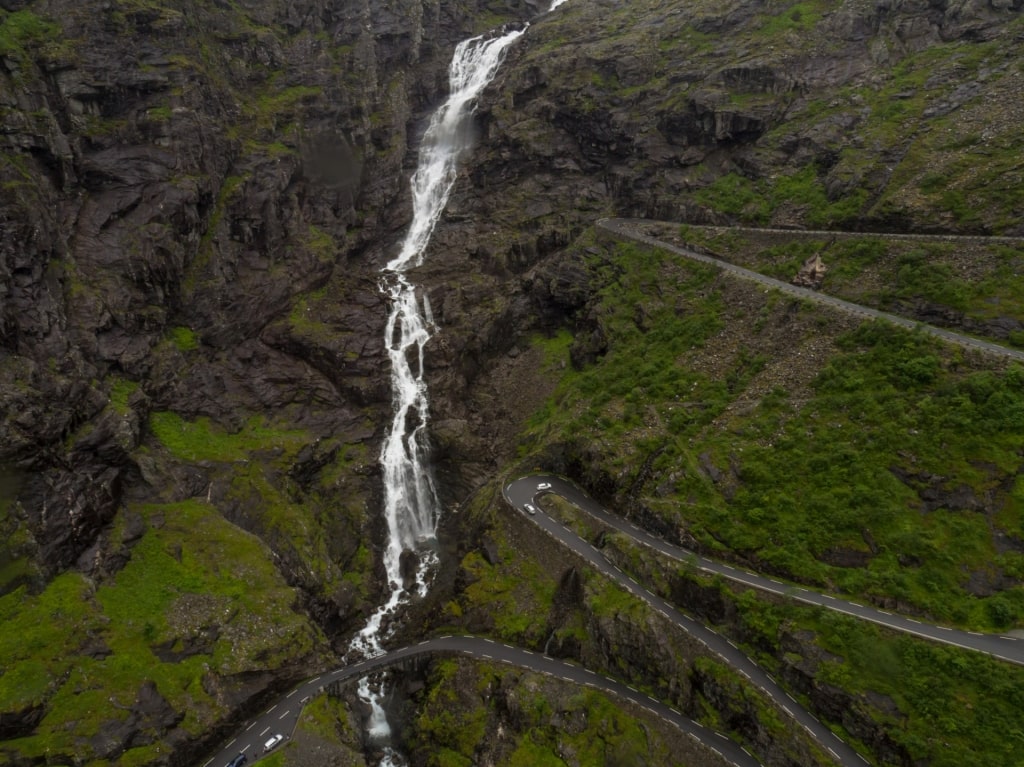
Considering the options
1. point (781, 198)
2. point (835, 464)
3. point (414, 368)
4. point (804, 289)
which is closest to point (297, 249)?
point (414, 368)

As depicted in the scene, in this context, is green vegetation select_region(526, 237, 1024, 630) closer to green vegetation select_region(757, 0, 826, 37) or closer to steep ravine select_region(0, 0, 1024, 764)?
steep ravine select_region(0, 0, 1024, 764)


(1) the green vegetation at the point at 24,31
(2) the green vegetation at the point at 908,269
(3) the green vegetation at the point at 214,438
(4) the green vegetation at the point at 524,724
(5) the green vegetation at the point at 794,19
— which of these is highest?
(1) the green vegetation at the point at 24,31

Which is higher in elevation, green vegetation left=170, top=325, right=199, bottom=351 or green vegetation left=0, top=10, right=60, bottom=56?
green vegetation left=0, top=10, right=60, bottom=56

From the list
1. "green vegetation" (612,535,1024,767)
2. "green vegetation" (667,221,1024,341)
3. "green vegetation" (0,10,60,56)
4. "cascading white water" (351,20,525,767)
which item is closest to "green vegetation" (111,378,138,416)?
"cascading white water" (351,20,525,767)

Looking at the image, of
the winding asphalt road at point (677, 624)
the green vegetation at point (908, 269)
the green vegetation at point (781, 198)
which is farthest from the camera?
the green vegetation at point (781, 198)

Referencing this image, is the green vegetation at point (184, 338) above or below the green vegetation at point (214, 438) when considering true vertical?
above

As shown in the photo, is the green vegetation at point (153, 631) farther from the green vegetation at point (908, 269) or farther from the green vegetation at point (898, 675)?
the green vegetation at point (908, 269)

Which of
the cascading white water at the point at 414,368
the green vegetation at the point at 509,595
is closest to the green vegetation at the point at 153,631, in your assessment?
the cascading white water at the point at 414,368

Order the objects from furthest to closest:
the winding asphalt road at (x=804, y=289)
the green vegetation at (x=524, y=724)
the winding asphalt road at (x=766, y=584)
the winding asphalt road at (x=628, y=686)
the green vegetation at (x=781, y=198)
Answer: the green vegetation at (x=781, y=198)
the winding asphalt road at (x=804, y=289)
the green vegetation at (x=524, y=724)
the winding asphalt road at (x=628, y=686)
the winding asphalt road at (x=766, y=584)

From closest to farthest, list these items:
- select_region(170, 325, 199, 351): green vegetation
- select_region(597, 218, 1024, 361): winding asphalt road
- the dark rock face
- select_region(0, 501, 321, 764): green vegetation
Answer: select_region(0, 501, 321, 764): green vegetation, select_region(597, 218, 1024, 361): winding asphalt road, the dark rock face, select_region(170, 325, 199, 351): green vegetation
